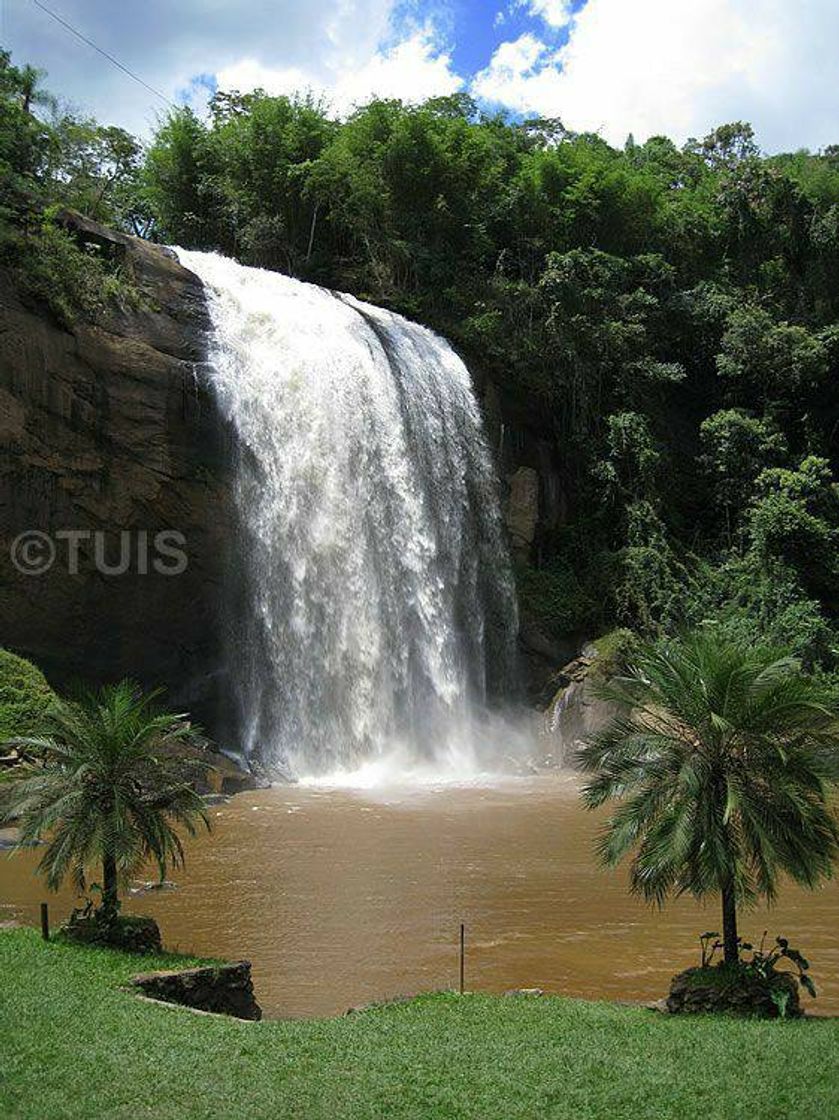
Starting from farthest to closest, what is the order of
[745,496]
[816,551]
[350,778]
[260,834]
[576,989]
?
[745,496], [816,551], [350,778], [260,834], [576,989]

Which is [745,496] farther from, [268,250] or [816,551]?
[268,250]

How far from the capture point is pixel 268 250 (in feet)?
126

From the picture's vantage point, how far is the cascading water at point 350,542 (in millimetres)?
24734

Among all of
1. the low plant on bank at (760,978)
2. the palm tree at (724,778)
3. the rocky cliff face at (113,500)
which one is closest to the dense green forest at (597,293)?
the rocky cliff face at (113,500)

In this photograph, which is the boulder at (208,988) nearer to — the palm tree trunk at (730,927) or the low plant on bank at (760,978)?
the low plant on bank at (760,978)

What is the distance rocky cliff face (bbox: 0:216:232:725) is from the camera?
2216 centimetres

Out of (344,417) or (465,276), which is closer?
(344,417)

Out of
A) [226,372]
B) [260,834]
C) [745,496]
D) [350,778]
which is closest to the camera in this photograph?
[260,834]

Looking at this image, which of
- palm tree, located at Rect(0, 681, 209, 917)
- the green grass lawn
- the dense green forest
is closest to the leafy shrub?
the dense green forest

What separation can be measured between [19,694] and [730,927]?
569 inches

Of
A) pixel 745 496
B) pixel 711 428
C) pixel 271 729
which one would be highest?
pixel 711 428

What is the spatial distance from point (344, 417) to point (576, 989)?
18.7 metres

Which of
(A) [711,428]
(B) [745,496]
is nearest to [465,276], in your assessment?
(A) [711,428]

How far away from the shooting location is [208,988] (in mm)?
9586
